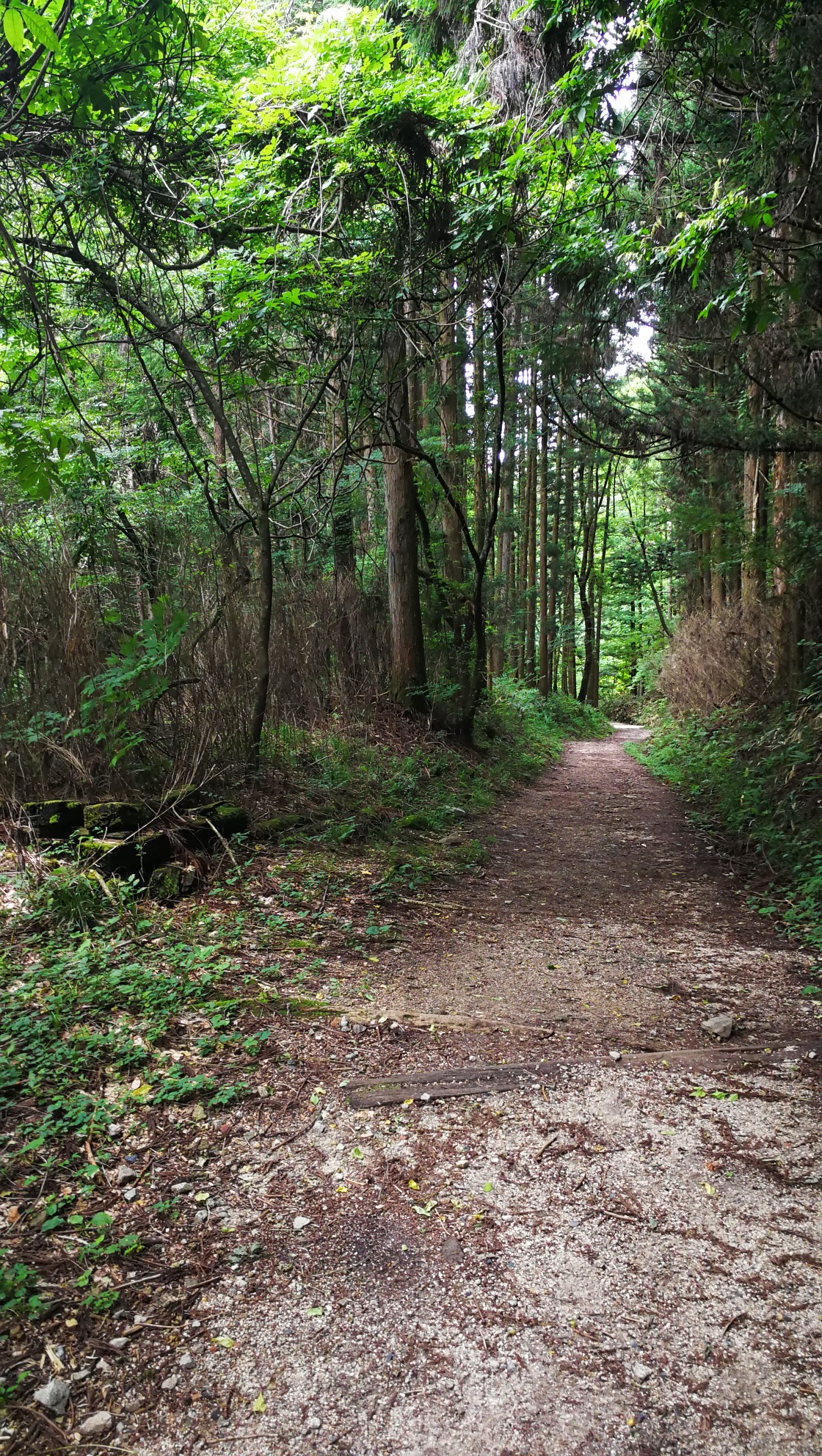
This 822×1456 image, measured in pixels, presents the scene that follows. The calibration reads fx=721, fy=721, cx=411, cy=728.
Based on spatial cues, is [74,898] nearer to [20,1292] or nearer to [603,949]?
[20,1292]

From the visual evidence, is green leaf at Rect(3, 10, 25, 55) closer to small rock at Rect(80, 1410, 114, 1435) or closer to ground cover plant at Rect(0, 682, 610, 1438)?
ground cover plant at Rect(0, 682, 610, 1438)

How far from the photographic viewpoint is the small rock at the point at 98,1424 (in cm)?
162

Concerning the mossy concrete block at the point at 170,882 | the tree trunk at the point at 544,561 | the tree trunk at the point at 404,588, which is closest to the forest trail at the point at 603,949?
the mossy concrete block at the point at 170,882

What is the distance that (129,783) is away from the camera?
4.91 metres

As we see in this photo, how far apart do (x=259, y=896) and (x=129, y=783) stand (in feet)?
3.96

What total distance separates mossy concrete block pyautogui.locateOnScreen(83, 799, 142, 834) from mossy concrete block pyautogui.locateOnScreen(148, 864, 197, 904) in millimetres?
370

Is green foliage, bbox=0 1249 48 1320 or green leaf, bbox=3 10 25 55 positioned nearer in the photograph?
green foliage, bbox=0 1249 48 1320

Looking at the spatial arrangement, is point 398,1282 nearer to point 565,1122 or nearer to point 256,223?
point 565,1122

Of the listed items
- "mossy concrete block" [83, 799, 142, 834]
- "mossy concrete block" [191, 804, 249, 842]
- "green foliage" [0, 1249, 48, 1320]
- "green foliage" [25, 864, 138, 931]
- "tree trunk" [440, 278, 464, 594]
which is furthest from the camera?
"tree trunk" [440, 278, 464, 594]

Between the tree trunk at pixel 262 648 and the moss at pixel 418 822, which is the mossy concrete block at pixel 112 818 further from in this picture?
the moss at pixel 418 822

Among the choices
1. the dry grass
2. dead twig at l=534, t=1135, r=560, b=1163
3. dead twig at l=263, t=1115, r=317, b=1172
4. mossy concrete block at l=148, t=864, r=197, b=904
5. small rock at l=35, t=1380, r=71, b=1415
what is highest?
the dry grass

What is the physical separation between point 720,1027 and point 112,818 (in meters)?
3.63

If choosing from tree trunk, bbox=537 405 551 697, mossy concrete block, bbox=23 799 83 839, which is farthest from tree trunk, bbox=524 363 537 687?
mossy concrete block, bbox=23 799 83 839

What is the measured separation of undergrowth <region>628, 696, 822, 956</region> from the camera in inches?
200
